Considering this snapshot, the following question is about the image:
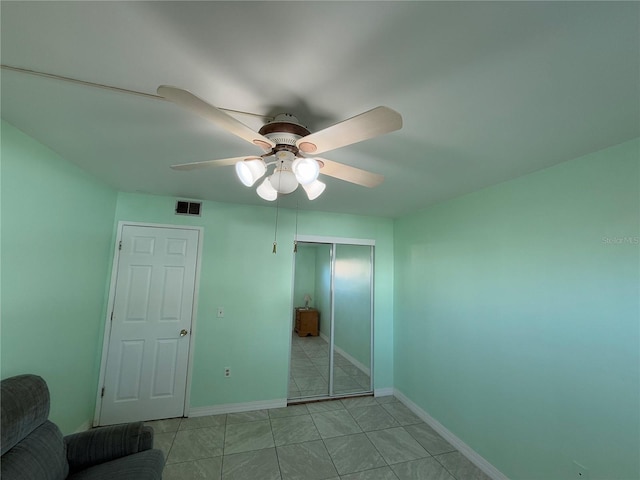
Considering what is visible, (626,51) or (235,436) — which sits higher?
(626,51)

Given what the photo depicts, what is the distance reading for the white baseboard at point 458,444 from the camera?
2.20 meters

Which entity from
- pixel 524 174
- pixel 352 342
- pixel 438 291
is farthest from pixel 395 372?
pixel 524 174

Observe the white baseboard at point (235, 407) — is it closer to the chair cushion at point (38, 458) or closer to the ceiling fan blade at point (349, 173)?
the chair cushion at point (38, 458)

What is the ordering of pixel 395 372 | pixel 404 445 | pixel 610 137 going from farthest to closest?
1. pixel 395 372
2. pixel 404 445
3. pixel 610 137

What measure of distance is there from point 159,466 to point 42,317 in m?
1.37

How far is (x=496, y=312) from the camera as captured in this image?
230cm

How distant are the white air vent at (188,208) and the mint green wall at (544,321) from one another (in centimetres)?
281

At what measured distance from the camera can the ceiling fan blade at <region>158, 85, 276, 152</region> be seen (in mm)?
830

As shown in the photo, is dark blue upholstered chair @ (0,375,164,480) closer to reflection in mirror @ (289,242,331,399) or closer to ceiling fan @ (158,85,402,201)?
ceiling fan @ (158,85,402,201)

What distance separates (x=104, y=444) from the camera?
5.71ft

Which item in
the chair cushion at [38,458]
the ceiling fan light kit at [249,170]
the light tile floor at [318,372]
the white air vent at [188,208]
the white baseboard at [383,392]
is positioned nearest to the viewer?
the ceiling fan light kit at [249,170]

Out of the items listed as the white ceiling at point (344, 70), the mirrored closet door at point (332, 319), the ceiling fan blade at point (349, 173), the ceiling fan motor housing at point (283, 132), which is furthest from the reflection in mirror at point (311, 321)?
the ceiling fan motor housing at point (283, 132)

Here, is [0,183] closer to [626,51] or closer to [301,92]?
[301,92]

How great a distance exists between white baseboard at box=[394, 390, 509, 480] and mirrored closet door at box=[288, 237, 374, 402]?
2.14ft
